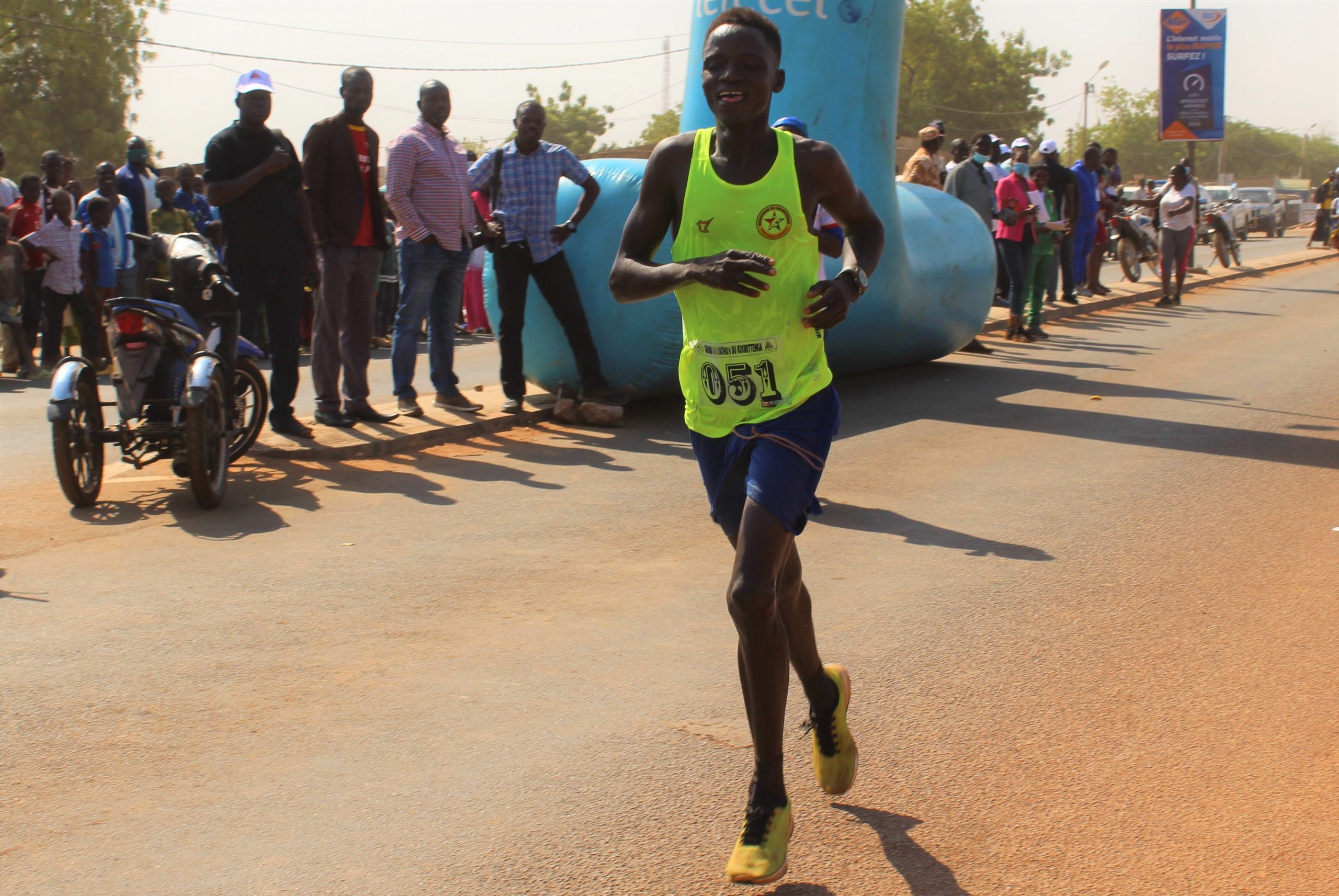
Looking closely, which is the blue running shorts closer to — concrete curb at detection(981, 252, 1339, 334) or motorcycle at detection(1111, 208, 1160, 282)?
concrete curb at detection(981, 252, 1339, 334)

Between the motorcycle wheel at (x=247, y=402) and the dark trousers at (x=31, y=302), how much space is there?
5571mm

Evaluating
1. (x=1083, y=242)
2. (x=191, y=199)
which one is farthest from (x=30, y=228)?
(x=1083, y=242)

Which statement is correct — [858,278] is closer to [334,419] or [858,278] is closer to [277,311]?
[277,311]

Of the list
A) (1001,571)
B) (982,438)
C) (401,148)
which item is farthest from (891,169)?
(1001,571)

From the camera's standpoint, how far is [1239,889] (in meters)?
2.98

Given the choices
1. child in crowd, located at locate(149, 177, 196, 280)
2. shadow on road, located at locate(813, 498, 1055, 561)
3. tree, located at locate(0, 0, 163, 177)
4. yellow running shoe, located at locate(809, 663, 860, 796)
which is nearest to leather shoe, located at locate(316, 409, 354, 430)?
shadow on road, located at locate(813, 498, 1055, 561)

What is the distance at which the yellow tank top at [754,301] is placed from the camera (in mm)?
3252

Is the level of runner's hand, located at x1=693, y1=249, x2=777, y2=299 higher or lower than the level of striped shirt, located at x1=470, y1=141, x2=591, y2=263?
lower

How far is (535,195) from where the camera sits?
29.5ft

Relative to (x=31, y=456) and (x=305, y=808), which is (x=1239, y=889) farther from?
(x=31, y=456)

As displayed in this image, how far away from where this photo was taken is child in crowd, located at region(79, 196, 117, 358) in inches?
474

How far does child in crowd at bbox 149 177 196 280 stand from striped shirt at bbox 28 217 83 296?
689 mm

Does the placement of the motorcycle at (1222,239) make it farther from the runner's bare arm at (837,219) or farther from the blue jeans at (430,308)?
the runner's bare arm at (837,219)

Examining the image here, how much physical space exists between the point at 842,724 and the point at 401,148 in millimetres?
6199
